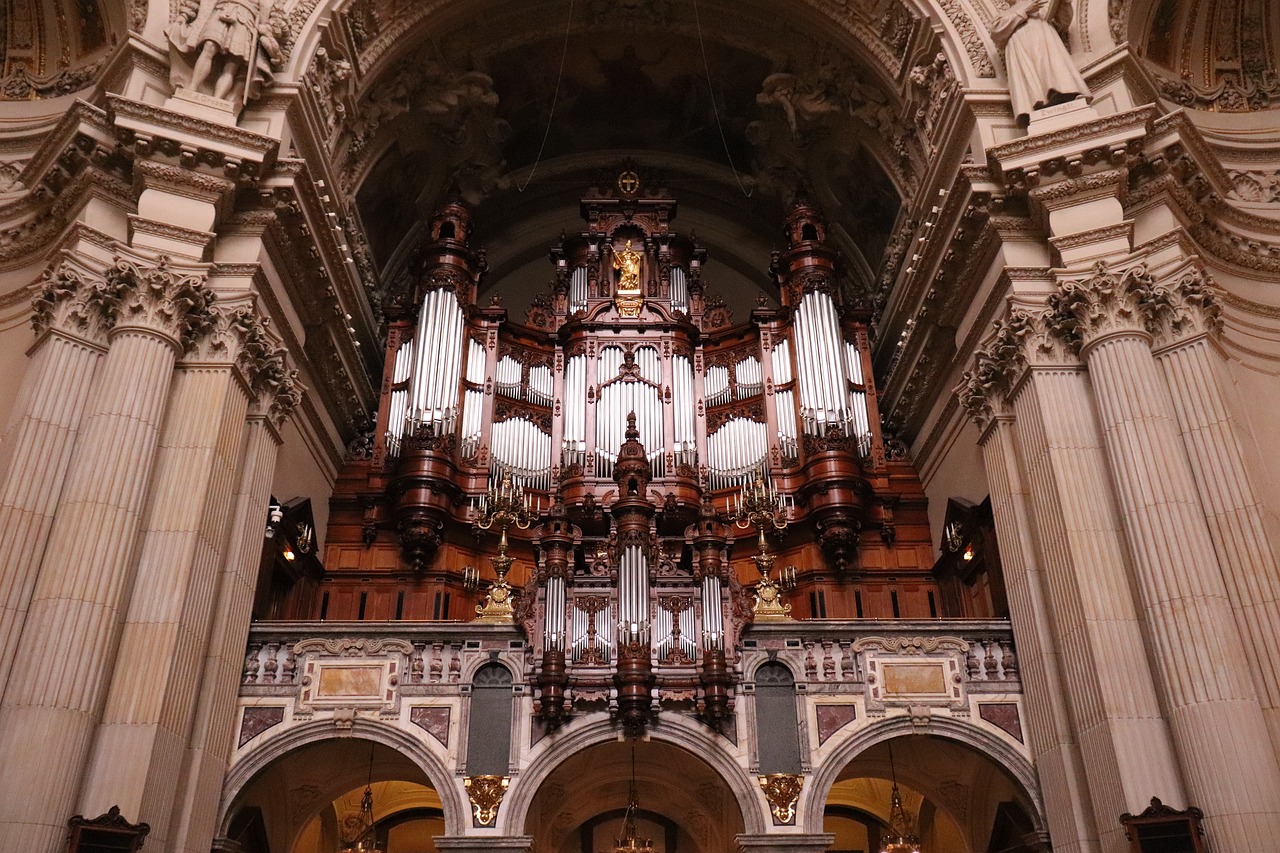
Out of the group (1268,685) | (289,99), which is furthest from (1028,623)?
(289,99)

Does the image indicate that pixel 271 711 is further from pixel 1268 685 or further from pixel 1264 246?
pixel 1264 246

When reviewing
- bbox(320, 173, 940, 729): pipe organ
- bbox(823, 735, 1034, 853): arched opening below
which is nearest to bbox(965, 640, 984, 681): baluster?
bbox(823, 735, 1034, 853): arched opening below

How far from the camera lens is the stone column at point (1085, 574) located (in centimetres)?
984

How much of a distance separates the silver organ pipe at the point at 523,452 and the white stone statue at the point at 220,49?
6.46 metres

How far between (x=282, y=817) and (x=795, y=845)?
6545mm

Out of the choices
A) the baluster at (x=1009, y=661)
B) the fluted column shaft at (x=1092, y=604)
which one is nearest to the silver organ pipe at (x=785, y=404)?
the fluted column shaft at (x=1092, y=604)

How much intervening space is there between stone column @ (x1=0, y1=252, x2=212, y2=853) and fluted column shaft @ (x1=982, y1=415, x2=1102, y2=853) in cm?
948

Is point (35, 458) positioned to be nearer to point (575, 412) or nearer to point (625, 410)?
point (575, 412)

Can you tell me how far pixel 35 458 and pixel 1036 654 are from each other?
1079 centimetres

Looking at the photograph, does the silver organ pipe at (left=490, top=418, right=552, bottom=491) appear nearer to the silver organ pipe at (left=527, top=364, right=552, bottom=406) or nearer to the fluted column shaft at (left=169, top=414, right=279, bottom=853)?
the silver organ pipe at (left=527, top=364, right=552, bottom=406)

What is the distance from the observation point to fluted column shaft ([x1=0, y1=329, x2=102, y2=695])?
10102 millimetres

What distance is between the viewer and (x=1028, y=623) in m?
11.9

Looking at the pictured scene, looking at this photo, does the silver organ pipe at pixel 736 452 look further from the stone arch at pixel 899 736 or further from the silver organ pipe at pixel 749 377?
the stone arch at pixel 899 736

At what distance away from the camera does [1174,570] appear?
10.1 metres
